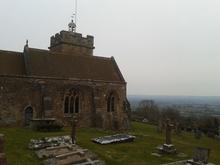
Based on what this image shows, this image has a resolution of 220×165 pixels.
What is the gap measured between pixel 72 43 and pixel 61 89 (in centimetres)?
1192

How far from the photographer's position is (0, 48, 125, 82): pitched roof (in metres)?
29.1

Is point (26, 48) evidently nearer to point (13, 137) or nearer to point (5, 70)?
point (5, 70)

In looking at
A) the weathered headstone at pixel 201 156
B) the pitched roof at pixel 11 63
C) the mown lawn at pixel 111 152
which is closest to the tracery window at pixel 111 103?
the pitched roof at pixel 11 63

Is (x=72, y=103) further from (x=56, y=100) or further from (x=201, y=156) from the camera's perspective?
(x=201, y=156)

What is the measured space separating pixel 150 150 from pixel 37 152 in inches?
317

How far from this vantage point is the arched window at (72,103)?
30625 mm

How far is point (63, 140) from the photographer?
18.5m

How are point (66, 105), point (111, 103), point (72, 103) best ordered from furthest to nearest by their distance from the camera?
point (111, 103) → point (72, 103) → point (66, 105)

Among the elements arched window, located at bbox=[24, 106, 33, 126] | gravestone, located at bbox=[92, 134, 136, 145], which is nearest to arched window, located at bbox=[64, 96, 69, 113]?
arched window, located at bbox=[24, 106, 33, 126]

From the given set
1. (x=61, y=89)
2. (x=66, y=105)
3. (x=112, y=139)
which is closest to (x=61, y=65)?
(x=61, y=89)

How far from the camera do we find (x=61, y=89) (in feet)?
98.5

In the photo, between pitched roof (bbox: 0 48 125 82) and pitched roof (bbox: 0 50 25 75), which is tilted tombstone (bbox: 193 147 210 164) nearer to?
pitched roof (bbox: 0 48 125 82)

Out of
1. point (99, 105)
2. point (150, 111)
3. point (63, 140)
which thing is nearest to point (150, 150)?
point (63, 140)

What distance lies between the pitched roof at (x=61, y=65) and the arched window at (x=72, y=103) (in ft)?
7.25
